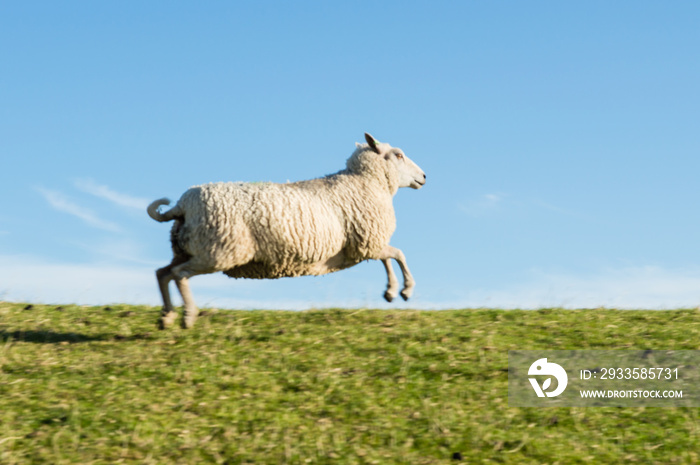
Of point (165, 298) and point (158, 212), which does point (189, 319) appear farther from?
point (158, 212)

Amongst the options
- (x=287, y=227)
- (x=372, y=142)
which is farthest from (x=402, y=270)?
(x=287, y=227)

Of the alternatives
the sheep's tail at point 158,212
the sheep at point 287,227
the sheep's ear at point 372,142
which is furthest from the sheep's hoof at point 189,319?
the sheep's ear at point 372,142

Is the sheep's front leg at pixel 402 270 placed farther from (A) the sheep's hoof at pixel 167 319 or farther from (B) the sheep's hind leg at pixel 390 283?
(A) the sheep's hoof at pixel 167 319

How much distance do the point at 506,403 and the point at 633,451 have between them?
4.71ft

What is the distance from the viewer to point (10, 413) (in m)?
8.16

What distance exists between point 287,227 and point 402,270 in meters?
2.31

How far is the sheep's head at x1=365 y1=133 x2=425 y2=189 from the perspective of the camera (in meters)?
11.8

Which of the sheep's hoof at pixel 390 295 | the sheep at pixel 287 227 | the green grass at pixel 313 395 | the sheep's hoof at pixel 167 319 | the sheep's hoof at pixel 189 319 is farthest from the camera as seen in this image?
the sheep's hoof at pixel 390 295

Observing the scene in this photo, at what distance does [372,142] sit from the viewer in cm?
1180

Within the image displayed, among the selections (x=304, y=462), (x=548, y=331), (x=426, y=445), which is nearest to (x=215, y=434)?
(x=304, y=462)

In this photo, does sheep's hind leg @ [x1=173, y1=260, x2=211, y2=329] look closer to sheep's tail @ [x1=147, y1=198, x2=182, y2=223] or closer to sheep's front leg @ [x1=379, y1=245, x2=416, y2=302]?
sheep's tail @ [x1=147, y1=198, x2=182, y2=223]

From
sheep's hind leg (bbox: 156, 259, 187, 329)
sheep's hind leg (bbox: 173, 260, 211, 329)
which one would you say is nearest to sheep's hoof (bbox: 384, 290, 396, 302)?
sheep's hind leg (bbox: 173, 260, 211, 329)

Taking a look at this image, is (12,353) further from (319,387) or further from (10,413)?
(319,387)

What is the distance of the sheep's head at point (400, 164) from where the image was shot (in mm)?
11836
